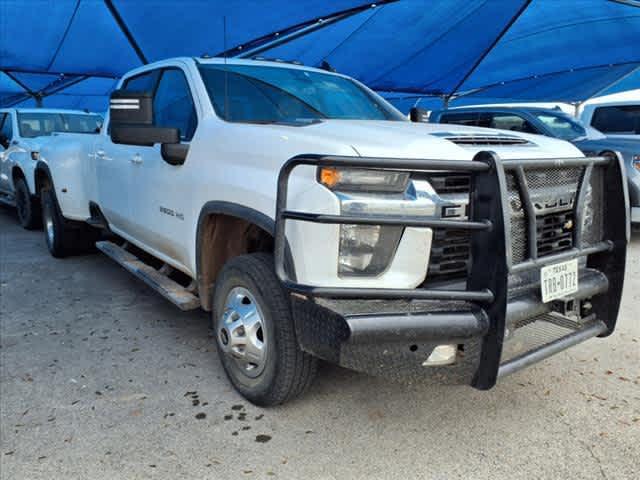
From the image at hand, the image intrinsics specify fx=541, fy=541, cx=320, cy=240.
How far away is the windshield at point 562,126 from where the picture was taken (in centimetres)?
848

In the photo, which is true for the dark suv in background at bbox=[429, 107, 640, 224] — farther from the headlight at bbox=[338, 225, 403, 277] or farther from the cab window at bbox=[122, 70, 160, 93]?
the headlight at bbox=[338, 225, 403, 277]

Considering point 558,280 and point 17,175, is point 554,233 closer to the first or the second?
point 558,280

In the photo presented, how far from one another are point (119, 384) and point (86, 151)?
9.59 ft

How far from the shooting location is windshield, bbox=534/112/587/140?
27.8 ft

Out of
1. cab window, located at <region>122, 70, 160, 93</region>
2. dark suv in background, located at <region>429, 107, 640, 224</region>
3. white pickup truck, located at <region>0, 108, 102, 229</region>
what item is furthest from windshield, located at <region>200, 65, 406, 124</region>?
white pickup truck, located at <region>0, 108, 102, 229</region>

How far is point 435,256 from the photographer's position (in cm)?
237

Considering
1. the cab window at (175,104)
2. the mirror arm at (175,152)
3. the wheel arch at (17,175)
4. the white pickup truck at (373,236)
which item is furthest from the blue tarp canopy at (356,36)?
the white pickup truck at (373,236)

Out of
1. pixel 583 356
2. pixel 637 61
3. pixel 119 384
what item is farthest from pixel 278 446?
pixel 637 61

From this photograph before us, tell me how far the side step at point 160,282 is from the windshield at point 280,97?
1.21m

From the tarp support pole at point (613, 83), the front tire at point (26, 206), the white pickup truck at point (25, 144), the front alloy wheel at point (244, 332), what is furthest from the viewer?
the tarp support pole at point (613, 83)

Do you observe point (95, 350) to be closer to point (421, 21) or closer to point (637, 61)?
point (421, 21)

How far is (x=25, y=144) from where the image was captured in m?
7.89

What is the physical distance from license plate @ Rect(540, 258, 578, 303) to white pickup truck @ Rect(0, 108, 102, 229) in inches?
271

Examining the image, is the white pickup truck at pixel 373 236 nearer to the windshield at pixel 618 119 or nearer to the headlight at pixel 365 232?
the headlight at pixel 365 232
